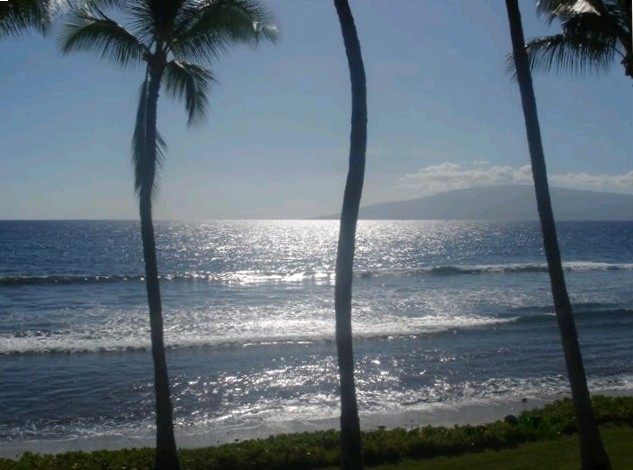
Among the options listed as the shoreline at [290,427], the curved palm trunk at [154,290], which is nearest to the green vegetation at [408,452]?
the curved palm trunk at [154,290]

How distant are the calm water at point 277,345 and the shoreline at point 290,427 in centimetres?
40

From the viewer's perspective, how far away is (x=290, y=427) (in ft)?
52.4

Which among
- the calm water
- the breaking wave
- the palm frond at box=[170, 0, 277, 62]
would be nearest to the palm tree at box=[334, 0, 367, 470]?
the palm frond at box=[170, 0, 277, 62]

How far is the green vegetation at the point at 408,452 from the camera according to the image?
37.5 ft

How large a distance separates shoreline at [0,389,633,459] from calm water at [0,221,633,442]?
40cm

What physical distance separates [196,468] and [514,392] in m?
10.2

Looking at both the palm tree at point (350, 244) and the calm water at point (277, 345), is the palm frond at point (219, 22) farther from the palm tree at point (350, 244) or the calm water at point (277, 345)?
the calm water at point (277, 345)

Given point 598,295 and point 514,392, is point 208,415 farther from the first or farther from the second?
point 598,295

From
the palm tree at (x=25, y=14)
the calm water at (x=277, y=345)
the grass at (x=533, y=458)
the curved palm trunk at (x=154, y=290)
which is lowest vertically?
the calm water at (x=277, y=345)

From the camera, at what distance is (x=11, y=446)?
1491 cm

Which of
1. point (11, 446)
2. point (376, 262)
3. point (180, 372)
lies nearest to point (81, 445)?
point (11, 446)

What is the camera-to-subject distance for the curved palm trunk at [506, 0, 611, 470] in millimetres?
8922

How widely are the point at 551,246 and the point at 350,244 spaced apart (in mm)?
2422

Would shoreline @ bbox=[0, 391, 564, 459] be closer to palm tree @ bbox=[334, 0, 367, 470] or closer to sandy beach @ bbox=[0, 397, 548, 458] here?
sandy beach @ bbox=[0, 397, 548, 458]
